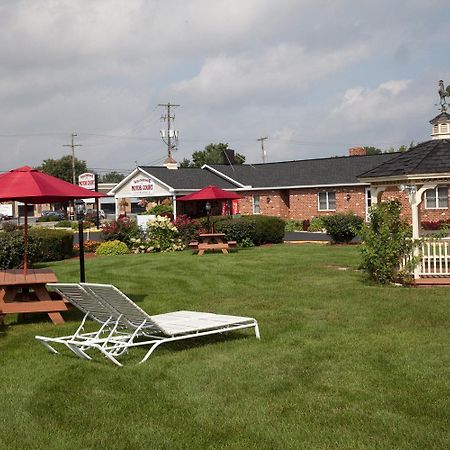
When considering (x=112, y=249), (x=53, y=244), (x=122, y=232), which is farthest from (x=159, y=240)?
(x=53, y=244)

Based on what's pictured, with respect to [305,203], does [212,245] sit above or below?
below

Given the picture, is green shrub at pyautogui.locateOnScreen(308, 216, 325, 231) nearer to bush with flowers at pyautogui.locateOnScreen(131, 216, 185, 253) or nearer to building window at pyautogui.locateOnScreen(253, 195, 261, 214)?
building window at pyautogui.locateOnScreen(253, 195, 261, 214)

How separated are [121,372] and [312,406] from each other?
238cm

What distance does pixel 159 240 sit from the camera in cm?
2420

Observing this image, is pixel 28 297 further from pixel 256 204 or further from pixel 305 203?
pixel 256 204

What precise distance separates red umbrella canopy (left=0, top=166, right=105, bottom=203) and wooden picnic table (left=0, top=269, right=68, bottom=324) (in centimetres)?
131

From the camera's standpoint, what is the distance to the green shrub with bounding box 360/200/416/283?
540 inches

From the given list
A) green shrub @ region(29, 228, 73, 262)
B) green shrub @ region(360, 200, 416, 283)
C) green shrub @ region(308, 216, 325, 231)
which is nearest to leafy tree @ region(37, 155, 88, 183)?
green shrub @ region(308, 216, 325, 231)

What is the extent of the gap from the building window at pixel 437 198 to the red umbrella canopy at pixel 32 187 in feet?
89.1

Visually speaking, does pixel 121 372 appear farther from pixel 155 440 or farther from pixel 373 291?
pixel 373 291

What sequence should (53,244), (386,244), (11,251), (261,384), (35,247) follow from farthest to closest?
(53,244) → (35,247) → (11,251) → (386,244) → (261,384)

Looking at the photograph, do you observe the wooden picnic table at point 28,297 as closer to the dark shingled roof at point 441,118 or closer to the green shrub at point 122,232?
the dark shingled roof at point 441,118

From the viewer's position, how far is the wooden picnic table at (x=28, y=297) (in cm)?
1015

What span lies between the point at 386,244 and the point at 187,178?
2877 centimetres
